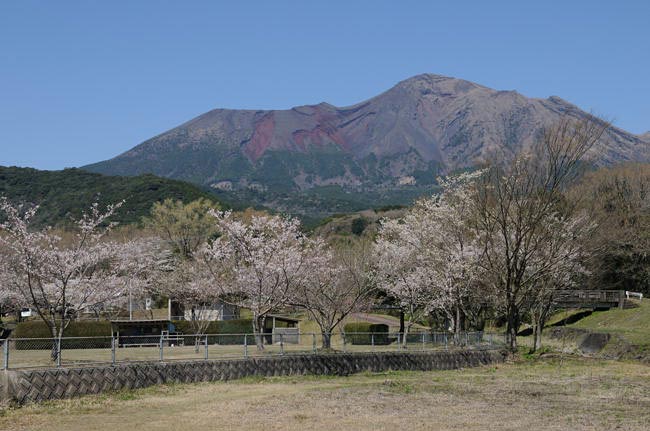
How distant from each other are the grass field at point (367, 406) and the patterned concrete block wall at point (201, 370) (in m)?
0.56

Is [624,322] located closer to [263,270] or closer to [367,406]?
[263,270]

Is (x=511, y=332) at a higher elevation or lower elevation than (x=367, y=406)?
higher

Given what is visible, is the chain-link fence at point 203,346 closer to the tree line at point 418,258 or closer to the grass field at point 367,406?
the tree line at point 418,258

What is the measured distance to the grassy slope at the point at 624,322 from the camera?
43003mm

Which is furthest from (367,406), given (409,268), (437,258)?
(409,268)

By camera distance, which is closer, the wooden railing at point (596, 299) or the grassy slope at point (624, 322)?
the grassy slope at point (624, 322)

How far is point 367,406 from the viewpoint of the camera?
20578 millimetres

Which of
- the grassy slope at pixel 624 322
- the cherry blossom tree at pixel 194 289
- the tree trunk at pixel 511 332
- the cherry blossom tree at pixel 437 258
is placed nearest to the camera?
the tree trunk at pixel 511 332

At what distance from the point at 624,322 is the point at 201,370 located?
35.6 meters

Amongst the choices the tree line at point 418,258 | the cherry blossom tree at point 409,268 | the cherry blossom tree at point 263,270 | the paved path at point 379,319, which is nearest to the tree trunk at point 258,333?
the cherry blossom tree at point 263,270

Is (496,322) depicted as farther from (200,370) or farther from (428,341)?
(200,370)

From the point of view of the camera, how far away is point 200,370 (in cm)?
2672

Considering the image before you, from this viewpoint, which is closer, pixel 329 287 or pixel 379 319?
pixel 329 287

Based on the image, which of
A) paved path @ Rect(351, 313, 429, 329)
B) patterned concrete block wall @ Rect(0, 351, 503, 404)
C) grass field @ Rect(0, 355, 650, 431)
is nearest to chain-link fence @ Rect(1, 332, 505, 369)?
patterned concrete block wall @ Rect(0, 351, 503, 404)
